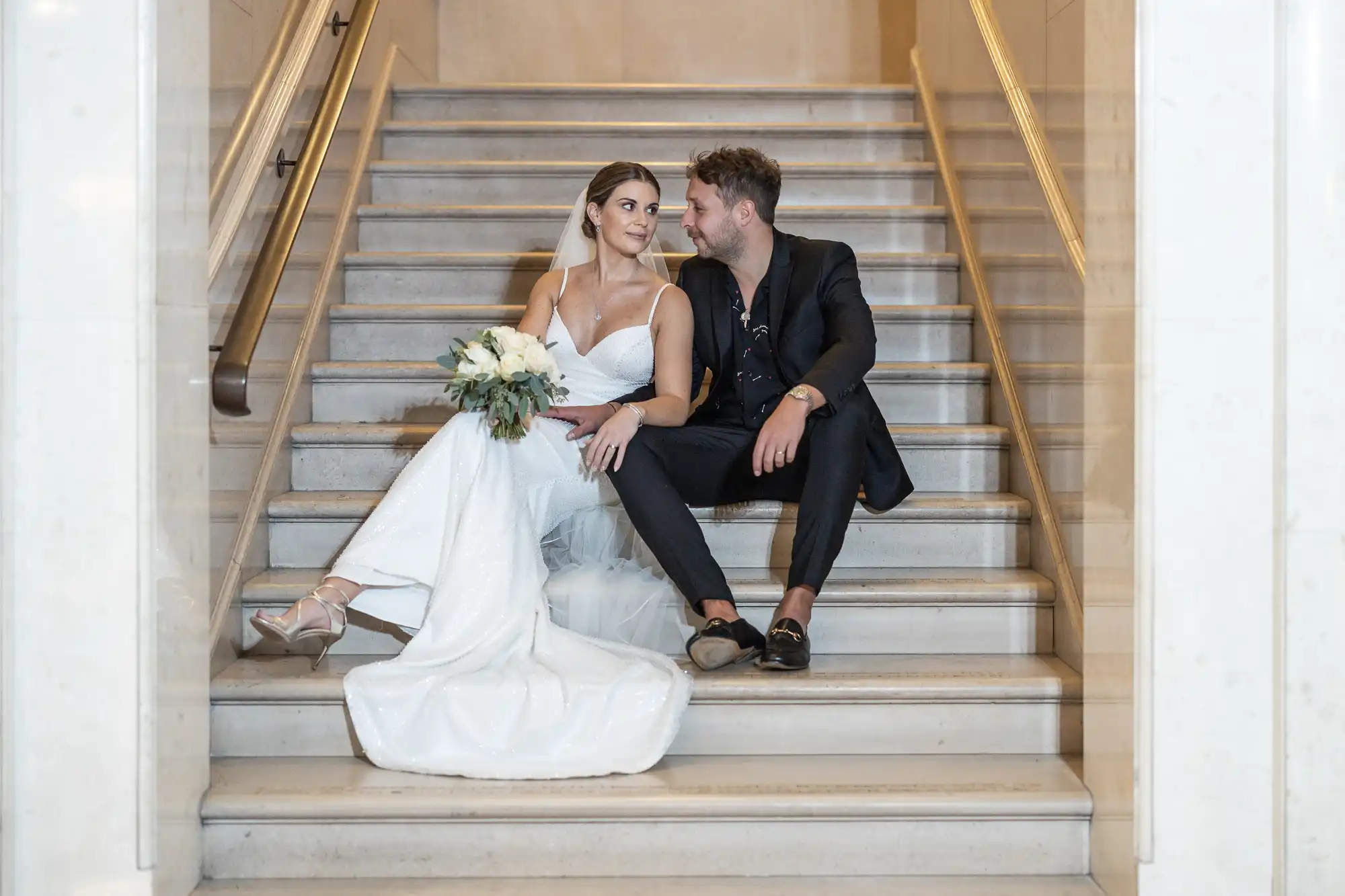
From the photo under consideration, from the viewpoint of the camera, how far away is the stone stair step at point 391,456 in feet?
11.4

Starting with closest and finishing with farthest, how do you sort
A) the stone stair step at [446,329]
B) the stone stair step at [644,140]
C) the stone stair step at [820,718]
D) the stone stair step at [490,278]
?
the stone stair step at [820,718]
the stone stair step at [446,329]
the stone stair step at [490,278]
the stone stair step at [644,140]

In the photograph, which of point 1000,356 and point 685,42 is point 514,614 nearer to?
point 1000,356

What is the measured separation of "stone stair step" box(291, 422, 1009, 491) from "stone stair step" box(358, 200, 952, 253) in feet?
3.21

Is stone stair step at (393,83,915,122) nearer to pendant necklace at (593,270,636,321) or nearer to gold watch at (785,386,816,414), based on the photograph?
pendant necklace at (593,270,636,321)

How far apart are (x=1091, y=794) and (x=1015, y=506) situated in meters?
0.94

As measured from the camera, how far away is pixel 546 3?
644 cm

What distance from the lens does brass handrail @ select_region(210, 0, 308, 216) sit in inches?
116

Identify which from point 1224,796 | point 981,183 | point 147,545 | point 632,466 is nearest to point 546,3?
point 981,183

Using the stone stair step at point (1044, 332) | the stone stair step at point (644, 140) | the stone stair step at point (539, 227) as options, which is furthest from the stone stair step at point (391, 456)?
the stone stair step at point (644, 140)

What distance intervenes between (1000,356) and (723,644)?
1.35 meters

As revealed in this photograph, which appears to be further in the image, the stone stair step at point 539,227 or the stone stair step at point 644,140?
the stone stair step at point 644,140

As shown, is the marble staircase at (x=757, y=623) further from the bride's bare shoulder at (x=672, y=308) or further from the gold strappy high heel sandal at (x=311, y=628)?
the bride's bare shoulder at (x=672, y=308)

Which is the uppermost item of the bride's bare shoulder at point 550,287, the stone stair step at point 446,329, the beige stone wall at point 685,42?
the beige stone wall at point 685,42

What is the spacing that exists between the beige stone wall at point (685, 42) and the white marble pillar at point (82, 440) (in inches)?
170
